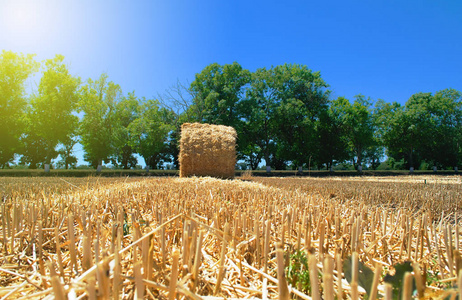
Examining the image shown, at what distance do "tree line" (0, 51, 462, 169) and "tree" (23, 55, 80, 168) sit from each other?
0.08m

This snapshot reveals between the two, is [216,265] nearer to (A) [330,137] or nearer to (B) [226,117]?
Answer: (B) [226,117]

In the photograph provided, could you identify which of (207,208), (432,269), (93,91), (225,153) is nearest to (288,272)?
(432,269)

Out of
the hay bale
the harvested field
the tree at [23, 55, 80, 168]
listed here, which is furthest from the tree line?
the harvested field

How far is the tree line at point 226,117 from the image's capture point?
74.3ft

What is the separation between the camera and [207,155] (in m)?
11.8

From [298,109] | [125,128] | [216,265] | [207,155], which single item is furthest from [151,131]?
[216,265]

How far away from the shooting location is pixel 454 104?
35.3m

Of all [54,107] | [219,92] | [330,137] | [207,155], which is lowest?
[207,155]

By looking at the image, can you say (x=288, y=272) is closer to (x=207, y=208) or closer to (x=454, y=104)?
(x=207, y=208)

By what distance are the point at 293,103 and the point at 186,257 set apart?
26947 mm

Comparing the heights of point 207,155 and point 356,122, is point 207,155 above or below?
below

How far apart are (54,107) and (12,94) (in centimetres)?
706

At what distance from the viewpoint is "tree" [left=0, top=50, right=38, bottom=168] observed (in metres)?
23.0

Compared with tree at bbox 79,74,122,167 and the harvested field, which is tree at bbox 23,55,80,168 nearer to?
tree at bbox 79,74,122,167
